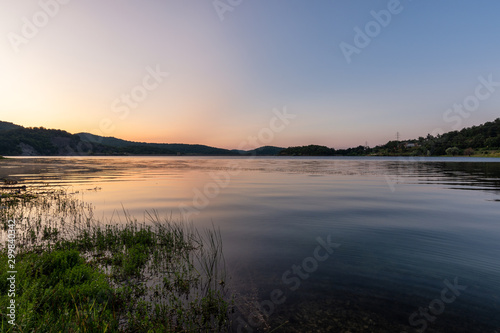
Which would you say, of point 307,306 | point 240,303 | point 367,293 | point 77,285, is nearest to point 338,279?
point 367,293

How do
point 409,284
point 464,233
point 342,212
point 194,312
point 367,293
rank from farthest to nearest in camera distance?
point 342,212 → point 464,233 → point 409,284 → point 367,293 → point 194,312

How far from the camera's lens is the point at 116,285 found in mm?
8484

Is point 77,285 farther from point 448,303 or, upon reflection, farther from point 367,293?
point 448,303

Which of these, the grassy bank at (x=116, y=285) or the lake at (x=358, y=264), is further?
the lake at (x=358, y=264)

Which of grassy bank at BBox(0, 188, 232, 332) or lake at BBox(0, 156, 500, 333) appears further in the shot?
lake at BBox(0, 156, 500, 333)

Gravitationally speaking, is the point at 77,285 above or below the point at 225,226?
above

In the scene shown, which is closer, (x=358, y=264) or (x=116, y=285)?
(x=116, y=285)

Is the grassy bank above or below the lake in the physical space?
above

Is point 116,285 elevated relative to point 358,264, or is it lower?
elevated

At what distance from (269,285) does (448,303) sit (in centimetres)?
Answer: 572

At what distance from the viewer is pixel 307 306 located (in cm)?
771

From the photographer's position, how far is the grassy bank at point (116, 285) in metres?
5.77

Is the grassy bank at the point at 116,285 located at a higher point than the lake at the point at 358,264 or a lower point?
higher

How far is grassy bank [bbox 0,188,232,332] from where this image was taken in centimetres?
577
